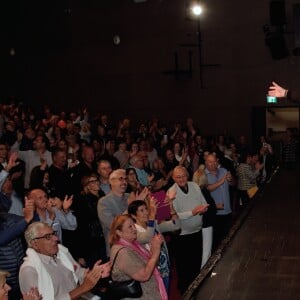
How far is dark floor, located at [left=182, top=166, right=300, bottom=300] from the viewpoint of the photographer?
188 inches

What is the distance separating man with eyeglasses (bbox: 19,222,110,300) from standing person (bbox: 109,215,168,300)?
223 mm

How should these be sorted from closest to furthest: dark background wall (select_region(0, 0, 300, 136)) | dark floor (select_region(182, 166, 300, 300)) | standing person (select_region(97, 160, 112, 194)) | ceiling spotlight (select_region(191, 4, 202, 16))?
dark floor (select_region(182, 166, 300, 300))
standing person (select_region(97, 160, 112, 194))
ceiling spotlight (select_region(191, 4, 202, 16))
dark background wall (select_region(0, 0, 300, 136))

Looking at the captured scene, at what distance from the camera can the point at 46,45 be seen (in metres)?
16.7

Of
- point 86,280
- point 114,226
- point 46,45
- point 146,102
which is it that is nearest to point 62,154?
point 114,226

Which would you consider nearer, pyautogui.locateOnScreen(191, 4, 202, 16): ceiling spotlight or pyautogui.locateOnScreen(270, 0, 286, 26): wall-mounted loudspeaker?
pyautogui.locateOnScreen(270, 0, 286, 26): wall-mounted loudspeaker

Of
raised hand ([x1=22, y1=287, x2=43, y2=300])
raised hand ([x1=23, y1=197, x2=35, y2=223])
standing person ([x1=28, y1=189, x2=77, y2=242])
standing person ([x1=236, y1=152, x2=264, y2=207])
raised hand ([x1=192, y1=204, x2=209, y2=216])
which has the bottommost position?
standing person ([x1=236, y1=152, x2=264, y2=207])

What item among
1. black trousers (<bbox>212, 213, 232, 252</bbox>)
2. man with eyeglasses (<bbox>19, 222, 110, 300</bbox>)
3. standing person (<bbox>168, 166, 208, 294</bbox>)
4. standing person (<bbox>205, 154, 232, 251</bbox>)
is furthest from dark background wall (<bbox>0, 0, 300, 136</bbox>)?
man with eyeglasses (<bbox>19, 222, 110, 300</bbox>)

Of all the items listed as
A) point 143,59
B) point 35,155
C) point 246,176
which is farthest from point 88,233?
point 143,59

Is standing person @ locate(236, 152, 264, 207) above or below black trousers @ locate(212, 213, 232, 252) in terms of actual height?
above

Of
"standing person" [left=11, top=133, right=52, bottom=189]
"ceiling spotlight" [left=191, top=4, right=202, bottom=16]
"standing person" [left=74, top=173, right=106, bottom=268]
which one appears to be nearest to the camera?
"standing person" [left=74, top=173, right=106, bottom=268]

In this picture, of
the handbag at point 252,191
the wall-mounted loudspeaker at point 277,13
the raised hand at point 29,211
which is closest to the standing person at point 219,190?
the handbag at point 252,191

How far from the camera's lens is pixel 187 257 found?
632 centimetres

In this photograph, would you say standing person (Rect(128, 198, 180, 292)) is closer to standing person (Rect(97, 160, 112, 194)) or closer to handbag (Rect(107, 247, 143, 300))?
handbag (Rect(107, 247, 143, 300))

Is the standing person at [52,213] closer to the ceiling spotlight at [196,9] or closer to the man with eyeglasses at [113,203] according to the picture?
the man with eyeglasses at [113,203]
